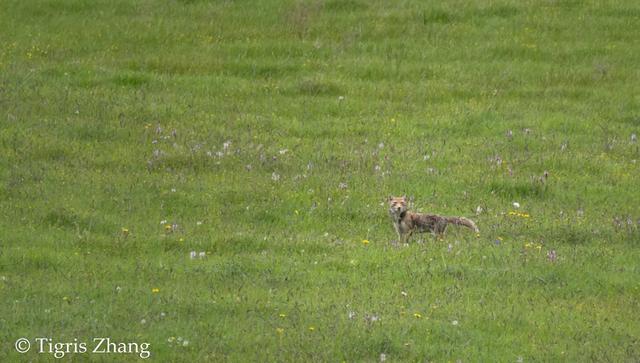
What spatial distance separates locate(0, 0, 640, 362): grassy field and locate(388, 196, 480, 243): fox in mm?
167

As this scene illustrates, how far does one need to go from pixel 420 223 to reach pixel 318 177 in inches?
139

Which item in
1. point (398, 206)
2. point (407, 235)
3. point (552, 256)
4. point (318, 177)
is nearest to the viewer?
point (552, 256)

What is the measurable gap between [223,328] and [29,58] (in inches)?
686

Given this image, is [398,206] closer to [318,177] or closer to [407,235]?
[407,235]

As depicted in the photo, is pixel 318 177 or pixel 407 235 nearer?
pixel 407 235

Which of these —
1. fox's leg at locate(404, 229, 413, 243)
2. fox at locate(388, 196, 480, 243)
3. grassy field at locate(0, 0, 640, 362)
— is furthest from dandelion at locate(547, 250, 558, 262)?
fox's leg at locate(404, 229, 413, 243)

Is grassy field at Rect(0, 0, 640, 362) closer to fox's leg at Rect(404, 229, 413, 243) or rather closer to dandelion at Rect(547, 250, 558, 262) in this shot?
dandelion at Rect(547, 250, 558, 262)

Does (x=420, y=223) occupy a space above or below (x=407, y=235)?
above

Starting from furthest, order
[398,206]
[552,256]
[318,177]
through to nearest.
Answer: [318,177], [398,206], [552,256]

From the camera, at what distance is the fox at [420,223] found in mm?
17156

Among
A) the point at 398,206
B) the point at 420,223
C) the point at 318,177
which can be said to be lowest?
the point at 318,177

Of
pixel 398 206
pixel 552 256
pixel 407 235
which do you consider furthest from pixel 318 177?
pixel 552 256

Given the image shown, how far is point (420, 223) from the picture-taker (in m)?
17.2

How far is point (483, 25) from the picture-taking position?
30906 millimetres
